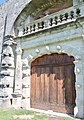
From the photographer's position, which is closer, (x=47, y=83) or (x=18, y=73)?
(x=47, y=83)

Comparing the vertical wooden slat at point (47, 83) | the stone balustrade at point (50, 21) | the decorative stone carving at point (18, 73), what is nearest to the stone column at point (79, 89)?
the vertical wooden slat at point (47, 83)

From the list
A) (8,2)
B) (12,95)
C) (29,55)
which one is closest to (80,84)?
(29,55)

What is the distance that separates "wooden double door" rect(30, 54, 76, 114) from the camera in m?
5.62

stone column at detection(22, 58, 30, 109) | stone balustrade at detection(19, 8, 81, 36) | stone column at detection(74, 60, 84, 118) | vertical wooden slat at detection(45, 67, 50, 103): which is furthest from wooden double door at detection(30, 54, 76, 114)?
stone balustrade at detection(19, 8, 81, 36)

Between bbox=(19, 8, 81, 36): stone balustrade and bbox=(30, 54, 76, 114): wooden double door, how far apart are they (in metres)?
1.13

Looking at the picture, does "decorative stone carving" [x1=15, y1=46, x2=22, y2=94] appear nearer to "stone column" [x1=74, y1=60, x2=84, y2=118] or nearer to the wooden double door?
the wooden double door

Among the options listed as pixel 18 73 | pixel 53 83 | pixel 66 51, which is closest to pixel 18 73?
pixel 18 73

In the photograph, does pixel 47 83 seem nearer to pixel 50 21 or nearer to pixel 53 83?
pixel 53 83

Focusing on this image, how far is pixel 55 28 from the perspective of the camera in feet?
19.6

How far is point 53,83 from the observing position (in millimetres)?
6031

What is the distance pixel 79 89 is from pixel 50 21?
106 inches

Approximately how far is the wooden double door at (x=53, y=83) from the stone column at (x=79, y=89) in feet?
0.94

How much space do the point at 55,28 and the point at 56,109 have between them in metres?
2.72

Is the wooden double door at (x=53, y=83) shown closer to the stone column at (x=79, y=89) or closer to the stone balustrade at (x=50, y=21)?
the stone column at (x=79, y=89)
